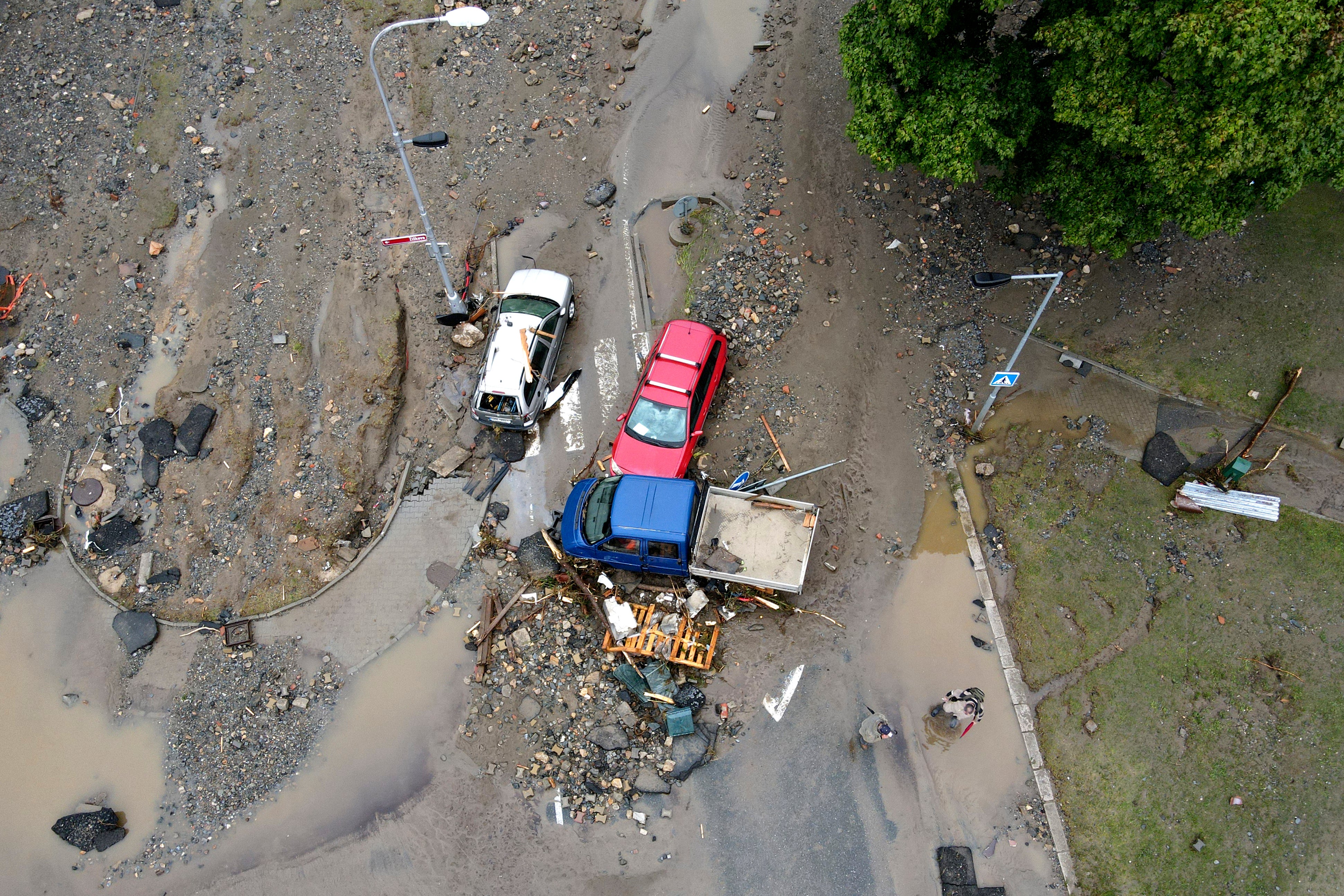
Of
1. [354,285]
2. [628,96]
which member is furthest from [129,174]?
[628,96]

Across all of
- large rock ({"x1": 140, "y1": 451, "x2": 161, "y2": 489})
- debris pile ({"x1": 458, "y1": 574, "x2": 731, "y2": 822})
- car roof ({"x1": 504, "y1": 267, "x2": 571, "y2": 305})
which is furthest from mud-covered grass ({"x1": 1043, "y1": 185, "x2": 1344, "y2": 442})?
large rock ({"x1": 140, "y1": 451, "x2": 161, "y2": 489})

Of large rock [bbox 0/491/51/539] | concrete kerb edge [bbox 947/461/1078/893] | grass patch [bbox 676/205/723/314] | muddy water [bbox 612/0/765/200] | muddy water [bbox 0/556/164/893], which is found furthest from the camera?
muddy water [bbox 612/0/765/200]

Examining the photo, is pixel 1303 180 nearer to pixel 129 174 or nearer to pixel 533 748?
pixel 533 748

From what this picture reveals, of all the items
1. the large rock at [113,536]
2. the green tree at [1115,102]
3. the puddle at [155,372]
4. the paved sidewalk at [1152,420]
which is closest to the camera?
the green tree at [1115,102]

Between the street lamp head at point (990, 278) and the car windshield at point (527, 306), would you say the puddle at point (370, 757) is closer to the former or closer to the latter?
the car windshield at point (527, 306)

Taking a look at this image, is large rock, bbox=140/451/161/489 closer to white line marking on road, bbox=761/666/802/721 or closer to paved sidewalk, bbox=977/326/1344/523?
white line marking on road, bbox=761/666/802/721

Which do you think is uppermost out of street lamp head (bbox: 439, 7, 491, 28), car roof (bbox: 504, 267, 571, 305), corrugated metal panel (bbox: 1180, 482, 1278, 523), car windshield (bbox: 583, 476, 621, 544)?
street lamp head (bbox: 439, 7, 491, 28)

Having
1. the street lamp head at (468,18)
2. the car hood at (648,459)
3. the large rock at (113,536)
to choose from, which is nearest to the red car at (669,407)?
the car hood at (648,459)
